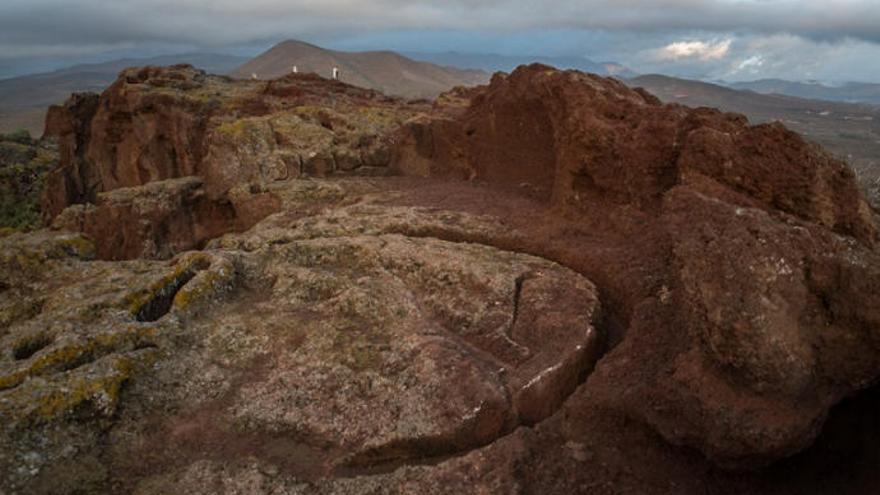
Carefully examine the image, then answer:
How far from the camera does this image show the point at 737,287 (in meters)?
8.29

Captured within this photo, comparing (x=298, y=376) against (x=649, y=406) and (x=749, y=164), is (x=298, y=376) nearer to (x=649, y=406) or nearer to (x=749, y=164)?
(x=649, y=406)

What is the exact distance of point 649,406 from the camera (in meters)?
8.72

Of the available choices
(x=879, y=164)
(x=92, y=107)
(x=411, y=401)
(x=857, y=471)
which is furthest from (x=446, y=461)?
(x=879, y=164)

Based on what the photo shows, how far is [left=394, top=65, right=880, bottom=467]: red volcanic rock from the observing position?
315 inches

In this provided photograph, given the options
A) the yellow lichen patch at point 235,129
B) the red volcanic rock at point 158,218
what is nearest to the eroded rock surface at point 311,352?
the red volcanic rock at point 158,218

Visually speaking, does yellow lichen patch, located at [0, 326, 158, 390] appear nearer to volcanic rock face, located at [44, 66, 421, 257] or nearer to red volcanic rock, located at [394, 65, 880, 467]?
red volcanic rock, located at [394, 65, 880, 467]

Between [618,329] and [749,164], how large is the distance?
11.5 feet

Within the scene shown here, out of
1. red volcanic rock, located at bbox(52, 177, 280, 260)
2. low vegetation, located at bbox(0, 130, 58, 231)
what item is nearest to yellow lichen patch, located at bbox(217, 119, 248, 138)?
red volcanic rock, located at bbox(52, 177, 280, 260)

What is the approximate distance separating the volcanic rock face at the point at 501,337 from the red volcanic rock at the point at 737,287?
0.04 meters

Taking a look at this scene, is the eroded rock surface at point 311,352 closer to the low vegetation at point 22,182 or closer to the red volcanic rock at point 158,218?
the red volcanic rock at point 158,218

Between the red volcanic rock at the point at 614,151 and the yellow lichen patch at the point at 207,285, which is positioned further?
the yellow lichen patch at the point at 207,285

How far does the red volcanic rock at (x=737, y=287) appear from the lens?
→ 800 cm

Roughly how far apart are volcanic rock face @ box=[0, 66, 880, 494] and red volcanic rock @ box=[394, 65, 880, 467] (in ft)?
0.12

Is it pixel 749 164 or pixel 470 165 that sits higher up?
pixel 749 164
